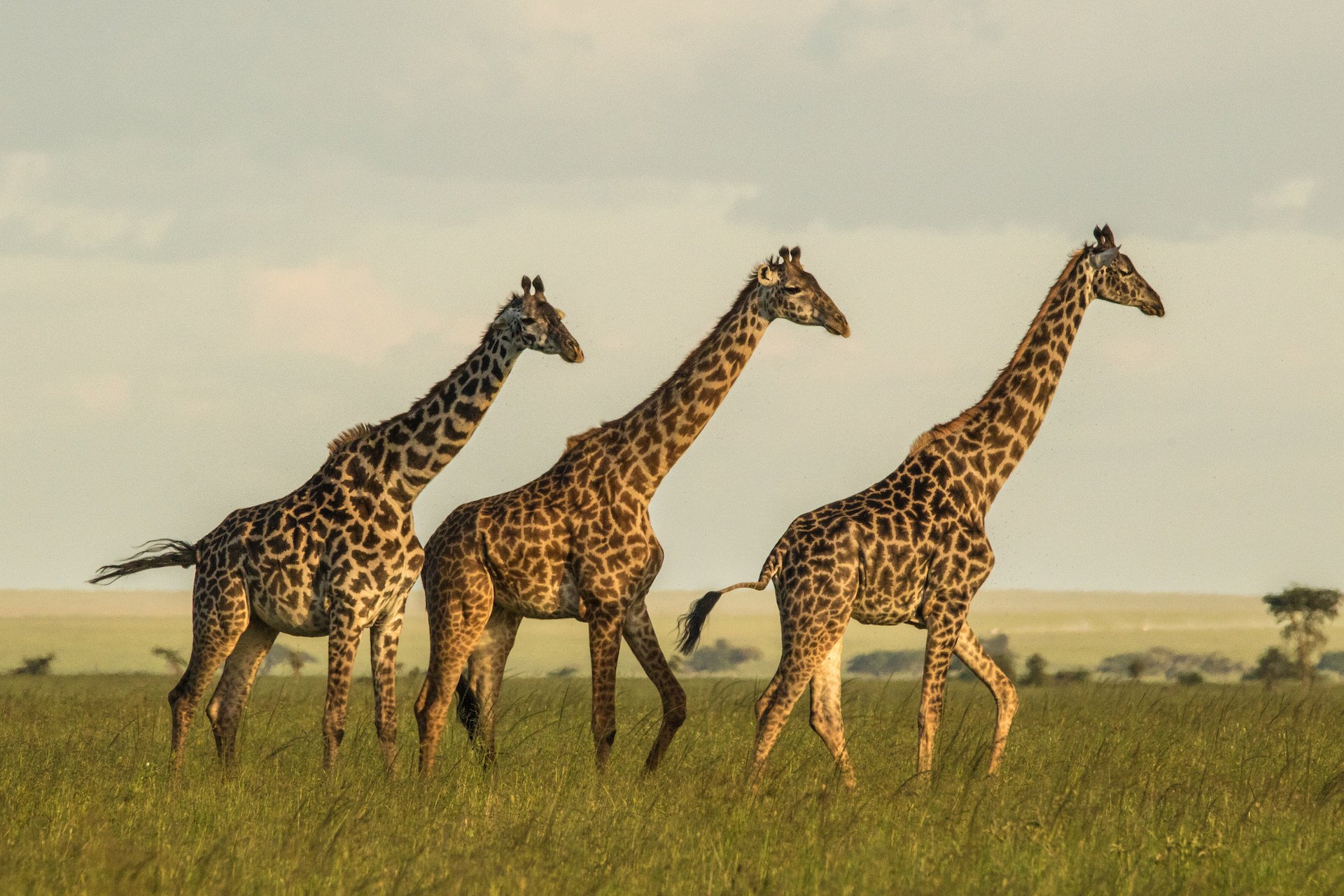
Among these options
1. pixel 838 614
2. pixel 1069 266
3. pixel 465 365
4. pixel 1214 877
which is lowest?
pixel 1214 877

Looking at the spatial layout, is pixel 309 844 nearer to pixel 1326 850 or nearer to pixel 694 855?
pixel 694 855

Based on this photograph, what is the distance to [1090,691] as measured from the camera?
939 inches

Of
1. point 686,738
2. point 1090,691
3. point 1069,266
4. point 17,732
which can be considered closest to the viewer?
point 1069,266

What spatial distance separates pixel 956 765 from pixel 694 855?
3.70 metres

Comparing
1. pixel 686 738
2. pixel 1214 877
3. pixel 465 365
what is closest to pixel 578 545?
pixel 465 365

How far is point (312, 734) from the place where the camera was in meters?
13.9

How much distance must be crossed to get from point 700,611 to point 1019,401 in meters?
2.99

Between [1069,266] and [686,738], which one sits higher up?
[1069,266]

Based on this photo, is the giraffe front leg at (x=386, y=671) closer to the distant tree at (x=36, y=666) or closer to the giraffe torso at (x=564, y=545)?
the giraffe torso at (x=564, y=545)

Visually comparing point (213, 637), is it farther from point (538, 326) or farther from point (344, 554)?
point (538, 326)

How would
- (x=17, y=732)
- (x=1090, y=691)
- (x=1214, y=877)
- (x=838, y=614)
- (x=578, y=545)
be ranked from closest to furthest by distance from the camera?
1. (x=1214, y=877)
2. (x=838, y=614)
3. (x=578, y=545)
4. (x=17, y=732)
5. (x=1090, y=691)

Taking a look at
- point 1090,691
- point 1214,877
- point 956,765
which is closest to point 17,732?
point 956,765

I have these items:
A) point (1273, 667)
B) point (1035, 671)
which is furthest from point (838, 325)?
point (1273, 667)

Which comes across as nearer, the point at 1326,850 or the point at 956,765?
the point at 1326,850
